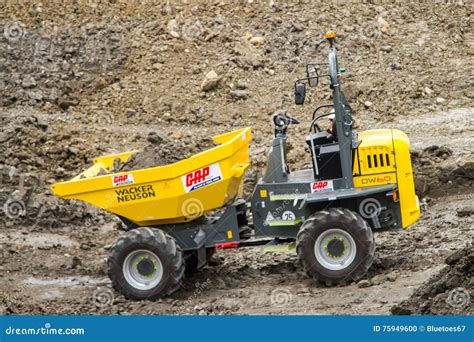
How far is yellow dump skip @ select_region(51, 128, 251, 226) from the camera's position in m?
12.2

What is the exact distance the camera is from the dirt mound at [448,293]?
992cm

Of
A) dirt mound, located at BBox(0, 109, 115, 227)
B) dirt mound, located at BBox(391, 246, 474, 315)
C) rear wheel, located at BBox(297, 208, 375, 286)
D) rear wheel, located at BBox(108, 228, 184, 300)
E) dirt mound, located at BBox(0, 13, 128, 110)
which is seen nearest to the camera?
dirt mound, located at BBox(391, 246, 474, 315)

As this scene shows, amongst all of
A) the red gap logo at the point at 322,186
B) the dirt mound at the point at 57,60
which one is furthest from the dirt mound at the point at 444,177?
the dirt mound at the point at 57,60

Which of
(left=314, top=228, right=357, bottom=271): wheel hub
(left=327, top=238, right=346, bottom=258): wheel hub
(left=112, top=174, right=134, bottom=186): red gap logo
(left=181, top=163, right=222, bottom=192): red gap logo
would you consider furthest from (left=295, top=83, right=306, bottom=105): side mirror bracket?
(left=112, top=174, right=134, bottom=186): red gap logo

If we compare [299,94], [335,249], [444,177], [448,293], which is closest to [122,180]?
[299,94]

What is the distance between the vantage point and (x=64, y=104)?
20.4 meters

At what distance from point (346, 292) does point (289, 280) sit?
114cm

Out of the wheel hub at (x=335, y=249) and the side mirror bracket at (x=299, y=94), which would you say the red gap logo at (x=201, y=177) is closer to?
the side mirror bracket at (x=299, y=94)

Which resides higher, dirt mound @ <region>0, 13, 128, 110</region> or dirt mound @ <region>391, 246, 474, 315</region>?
dirt mound @ <region>0, 13, 128, 110</region>

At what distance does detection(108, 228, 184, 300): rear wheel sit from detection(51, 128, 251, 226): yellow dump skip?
290 mm

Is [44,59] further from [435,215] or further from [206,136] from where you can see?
[435,215]

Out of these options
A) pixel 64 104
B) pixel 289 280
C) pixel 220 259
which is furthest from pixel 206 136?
pixel 289 280

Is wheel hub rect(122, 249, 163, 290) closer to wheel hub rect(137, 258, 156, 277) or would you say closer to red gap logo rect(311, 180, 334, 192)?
wheel hub rect(137, 258, 156, 277)

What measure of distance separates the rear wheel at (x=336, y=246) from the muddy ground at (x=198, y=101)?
511mm
